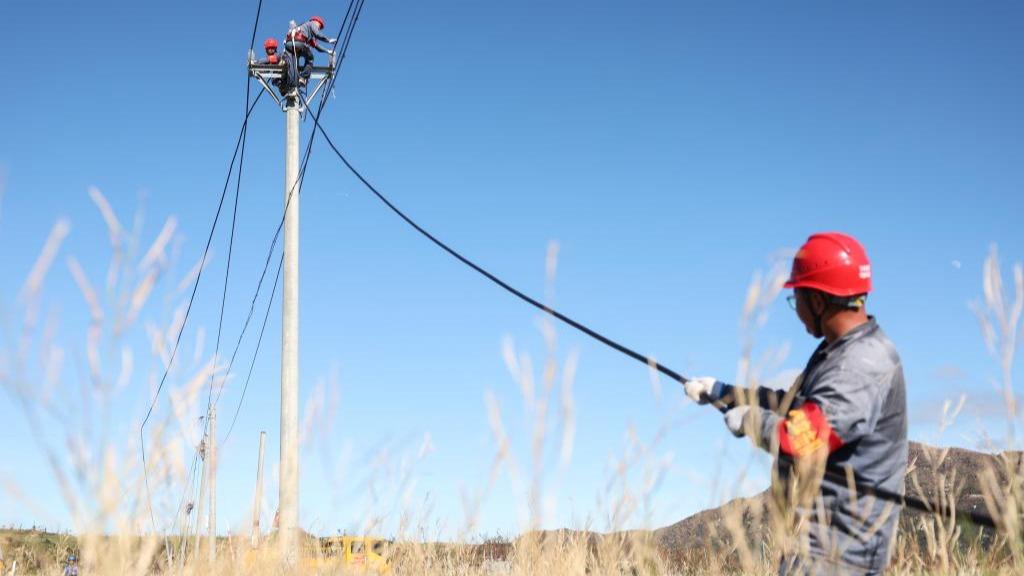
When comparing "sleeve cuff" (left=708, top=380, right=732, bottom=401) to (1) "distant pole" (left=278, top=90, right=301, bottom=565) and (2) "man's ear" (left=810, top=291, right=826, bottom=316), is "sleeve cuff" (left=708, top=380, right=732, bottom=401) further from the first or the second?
(1) "distant pole" (left=278, top=90, right=301, bottom=565)

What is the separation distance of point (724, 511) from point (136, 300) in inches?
79.4

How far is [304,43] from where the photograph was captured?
11.7 metres

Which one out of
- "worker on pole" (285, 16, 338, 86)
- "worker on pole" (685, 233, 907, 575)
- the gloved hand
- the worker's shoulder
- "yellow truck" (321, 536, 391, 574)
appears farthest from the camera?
"worker on pole" (285, 16, 338, 86)

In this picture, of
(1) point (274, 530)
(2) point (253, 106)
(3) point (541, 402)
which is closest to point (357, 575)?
(1) point (274, 530)

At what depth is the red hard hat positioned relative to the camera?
12.2 ft

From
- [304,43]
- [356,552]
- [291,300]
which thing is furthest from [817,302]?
[304,43]

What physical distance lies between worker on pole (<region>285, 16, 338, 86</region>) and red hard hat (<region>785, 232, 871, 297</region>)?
30.3 ft

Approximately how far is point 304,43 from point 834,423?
10.1 m

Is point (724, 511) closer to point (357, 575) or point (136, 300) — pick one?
point (136, 300)

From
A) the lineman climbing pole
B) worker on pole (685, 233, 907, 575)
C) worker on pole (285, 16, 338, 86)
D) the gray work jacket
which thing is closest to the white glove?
worker on pole (685, 233, 907, 575)

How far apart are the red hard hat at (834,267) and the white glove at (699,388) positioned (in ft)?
1.88

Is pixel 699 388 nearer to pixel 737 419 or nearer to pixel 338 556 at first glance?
pixel 737 419

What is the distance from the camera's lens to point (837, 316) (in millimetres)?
3746

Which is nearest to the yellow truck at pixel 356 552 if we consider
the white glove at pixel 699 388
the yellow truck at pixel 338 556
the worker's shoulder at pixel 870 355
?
the yellow truck at pixel 338 556
